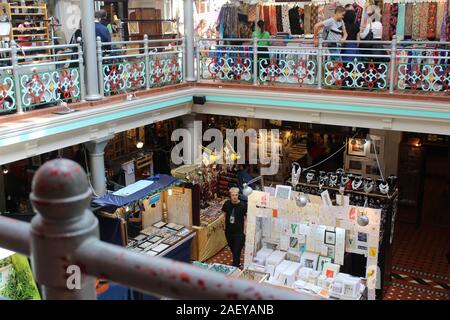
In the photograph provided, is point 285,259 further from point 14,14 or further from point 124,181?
point 14,14

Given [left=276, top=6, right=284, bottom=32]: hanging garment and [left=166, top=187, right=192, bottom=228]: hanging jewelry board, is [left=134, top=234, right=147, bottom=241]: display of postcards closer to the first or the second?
[left=166, top=187, right=192, bottom=228]: hanging jewelry board

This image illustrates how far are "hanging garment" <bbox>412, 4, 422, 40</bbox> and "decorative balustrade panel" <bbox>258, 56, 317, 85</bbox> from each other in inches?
87.7

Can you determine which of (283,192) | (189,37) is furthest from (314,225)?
(189,37)

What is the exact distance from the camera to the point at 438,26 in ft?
35.2

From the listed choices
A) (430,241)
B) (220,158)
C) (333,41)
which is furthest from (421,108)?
(220,158)

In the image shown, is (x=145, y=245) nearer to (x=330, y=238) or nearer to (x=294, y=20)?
(x=330, y=238)

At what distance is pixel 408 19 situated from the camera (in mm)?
10961

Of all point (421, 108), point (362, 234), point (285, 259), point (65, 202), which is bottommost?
point (285, 259)

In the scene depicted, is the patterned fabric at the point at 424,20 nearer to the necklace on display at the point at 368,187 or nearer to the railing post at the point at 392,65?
the railing post at the point at 392,65

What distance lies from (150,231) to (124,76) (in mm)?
2873

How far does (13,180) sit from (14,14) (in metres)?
3.50

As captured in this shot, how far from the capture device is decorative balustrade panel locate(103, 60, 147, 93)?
31.6 ft

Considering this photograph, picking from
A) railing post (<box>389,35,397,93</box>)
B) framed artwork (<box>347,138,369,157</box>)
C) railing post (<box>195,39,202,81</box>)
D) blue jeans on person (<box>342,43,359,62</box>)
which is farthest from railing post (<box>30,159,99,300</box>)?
framed artwork (<box>347,138,369,157</box>)

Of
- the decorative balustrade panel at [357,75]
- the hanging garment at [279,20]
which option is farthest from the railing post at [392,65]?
the hanging garment at [279,20]
